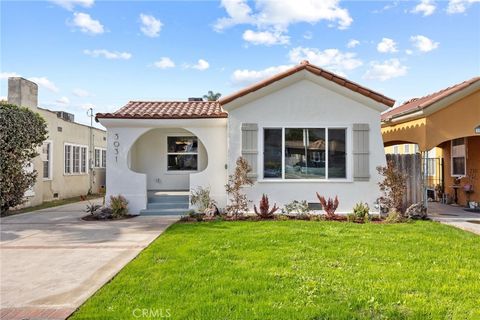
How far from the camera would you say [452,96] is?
45.4 feet

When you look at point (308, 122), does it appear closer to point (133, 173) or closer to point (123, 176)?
point (133, 173)

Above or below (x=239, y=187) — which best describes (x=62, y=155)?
above

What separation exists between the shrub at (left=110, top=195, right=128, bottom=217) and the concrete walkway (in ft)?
35.4

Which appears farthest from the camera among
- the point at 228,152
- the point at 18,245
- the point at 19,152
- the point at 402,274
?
the point at 19,152

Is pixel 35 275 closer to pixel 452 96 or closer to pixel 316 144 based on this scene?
pixel 316 144

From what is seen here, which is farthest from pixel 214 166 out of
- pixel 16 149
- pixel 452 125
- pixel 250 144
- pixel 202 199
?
pixel 452 125

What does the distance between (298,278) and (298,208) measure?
22.8ft

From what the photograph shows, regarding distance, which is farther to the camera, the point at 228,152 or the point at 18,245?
the point at 228,152

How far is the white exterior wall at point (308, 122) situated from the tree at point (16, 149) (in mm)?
8529

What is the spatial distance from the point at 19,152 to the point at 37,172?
84.9 inches

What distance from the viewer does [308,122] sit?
13047 millimetres

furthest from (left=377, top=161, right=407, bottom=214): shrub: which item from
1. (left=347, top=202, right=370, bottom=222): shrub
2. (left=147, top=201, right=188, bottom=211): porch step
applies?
(left=147, top=201, right=188, bottom=211): porch step

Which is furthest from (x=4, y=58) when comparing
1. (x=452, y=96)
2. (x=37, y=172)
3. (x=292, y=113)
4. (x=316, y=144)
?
(x=452, y=96)

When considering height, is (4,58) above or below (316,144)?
above
